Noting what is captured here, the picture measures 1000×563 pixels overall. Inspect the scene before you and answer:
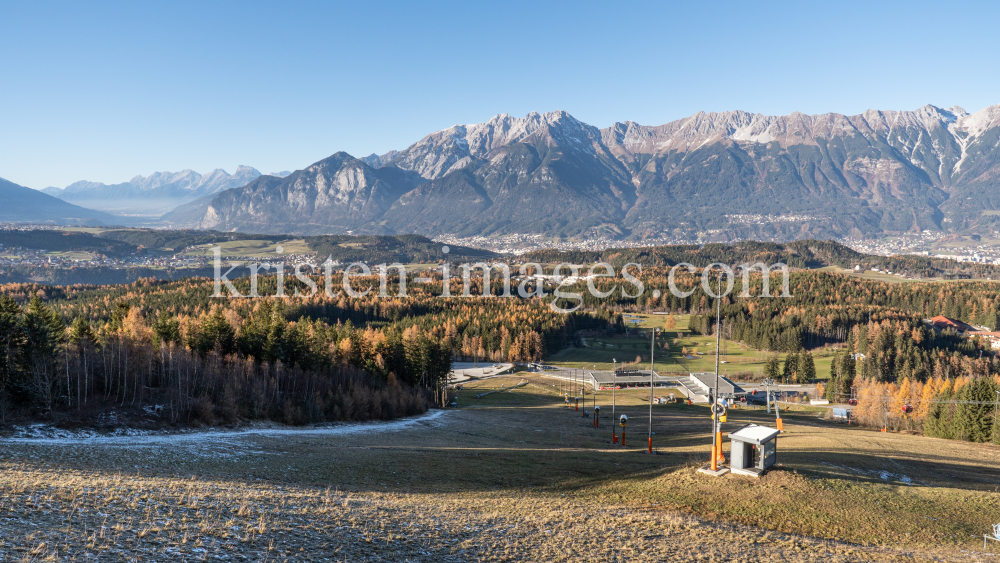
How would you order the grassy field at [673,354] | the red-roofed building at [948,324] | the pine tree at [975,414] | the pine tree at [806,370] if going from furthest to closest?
1. the red-roofed building at [948,324]
2. the grassy field at [673,354]
3. the pine tree at [806,370]
4. the pine tree at [975,414]

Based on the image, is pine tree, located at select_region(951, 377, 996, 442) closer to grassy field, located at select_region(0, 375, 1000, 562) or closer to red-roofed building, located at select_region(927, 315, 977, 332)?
grassy field, located at select_region(0, 375, 1000, 562)

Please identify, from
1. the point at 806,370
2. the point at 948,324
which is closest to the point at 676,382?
the point at 806,370

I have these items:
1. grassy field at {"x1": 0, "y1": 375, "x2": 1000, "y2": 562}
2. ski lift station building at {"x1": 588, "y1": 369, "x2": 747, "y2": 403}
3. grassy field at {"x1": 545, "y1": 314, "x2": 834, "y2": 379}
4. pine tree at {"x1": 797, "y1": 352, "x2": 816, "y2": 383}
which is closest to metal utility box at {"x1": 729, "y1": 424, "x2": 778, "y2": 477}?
grassy field at {"x1": 0, "y1": 375, "x2": 1000, "y2": 562}

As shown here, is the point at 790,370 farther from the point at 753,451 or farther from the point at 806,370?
the point at 753,451

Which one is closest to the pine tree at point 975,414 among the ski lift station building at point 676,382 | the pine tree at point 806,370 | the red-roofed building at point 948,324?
the ski lift station building at point 676,382

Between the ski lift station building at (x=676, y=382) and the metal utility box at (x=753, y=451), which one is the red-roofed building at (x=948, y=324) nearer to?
the ski lift station building at (x=676, y=382)

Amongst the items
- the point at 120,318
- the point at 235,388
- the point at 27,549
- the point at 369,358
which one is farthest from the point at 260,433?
the point at 120,318
